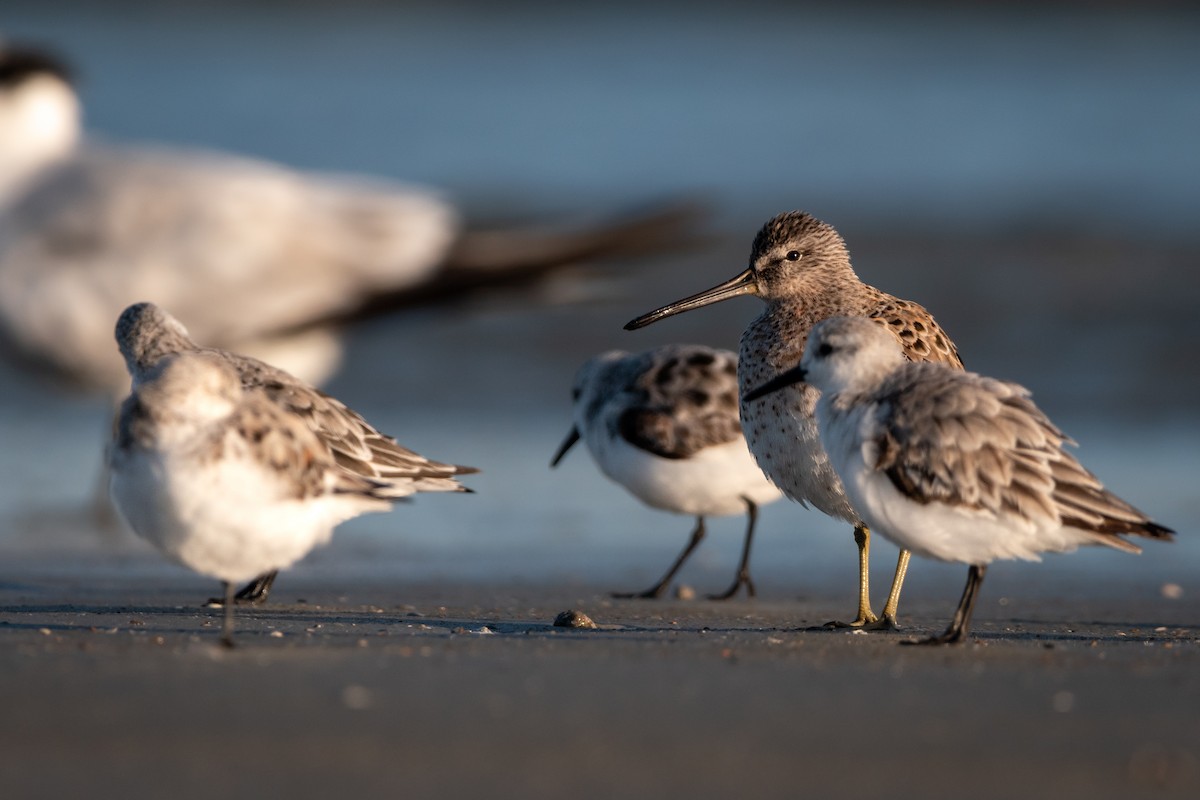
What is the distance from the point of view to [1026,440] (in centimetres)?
562

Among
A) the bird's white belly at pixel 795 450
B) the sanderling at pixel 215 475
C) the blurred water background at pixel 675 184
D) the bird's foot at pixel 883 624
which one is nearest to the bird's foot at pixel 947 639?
the bird's foot at pixel 883 624

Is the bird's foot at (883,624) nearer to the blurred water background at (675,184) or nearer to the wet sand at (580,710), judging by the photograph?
the wet sand at (580,710)

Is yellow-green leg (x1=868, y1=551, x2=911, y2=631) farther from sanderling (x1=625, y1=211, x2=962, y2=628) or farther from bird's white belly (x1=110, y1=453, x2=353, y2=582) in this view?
bird's white belly (x1=110, y1=453, x2=353, y2=582)

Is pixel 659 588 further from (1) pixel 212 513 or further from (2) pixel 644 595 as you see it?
(1) pixel 212 513

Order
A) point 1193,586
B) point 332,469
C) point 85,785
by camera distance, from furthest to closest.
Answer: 1. point 1193,586
2. point 332,469
3. point 85,785

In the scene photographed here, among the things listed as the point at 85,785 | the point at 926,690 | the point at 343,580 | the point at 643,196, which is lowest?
the point at 85,785

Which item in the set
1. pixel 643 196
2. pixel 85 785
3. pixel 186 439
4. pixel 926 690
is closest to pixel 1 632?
pixel 186 439

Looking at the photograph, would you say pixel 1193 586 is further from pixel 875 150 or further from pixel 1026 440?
Result: pixel 875 150

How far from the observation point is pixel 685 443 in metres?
7.94

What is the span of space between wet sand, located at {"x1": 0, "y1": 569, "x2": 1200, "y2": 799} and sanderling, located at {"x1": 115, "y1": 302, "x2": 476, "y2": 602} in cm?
55

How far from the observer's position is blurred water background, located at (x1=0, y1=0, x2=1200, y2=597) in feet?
31.1

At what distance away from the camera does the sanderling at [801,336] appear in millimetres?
6574

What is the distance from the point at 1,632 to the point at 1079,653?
11.5 ft

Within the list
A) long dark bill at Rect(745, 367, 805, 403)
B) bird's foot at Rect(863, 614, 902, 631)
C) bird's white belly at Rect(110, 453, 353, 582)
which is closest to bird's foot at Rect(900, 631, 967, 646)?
bird's foot at Rect(863, 614, 902, 631)
